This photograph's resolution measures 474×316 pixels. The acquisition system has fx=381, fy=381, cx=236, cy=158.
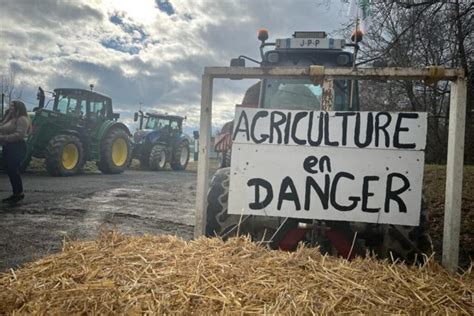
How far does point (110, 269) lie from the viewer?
6.71 feet

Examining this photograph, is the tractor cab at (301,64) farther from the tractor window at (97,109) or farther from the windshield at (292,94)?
the tractor window at (97,109)

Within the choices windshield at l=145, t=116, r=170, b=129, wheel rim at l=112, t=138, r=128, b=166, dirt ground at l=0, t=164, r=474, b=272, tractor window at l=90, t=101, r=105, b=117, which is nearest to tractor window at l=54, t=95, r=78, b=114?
tractor window at l=90, t=101, r=105, b=117

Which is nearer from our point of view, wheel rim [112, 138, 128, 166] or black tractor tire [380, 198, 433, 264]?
black tractor tire [380, 198, 433, 264]

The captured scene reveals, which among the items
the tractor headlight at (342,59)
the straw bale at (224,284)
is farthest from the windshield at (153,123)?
the straw bale at (224,284)

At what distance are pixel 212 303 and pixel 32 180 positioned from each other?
11.2 m

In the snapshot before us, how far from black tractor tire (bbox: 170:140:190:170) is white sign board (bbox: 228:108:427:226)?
58.6 feet

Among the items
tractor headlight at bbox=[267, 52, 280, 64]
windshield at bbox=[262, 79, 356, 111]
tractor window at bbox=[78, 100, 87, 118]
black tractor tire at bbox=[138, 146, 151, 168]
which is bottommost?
black tractor tire at bbox=[138, 146, 151, 168]

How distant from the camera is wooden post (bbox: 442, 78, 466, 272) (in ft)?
8.03

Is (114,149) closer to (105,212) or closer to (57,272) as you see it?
(105,212)

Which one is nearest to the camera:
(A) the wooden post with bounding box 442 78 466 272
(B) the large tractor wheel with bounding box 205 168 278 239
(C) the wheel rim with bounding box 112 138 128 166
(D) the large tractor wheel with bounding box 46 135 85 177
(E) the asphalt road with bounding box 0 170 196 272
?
(A) the wooden post with bounding box 442 78 466 272

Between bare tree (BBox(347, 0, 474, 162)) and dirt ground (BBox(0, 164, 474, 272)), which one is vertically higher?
bare tree (BBox(347, 0, 474, 162))

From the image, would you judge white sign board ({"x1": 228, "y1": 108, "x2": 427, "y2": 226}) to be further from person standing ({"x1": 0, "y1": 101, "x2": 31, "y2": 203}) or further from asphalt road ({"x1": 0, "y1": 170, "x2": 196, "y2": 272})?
person standing ({"x1": 0, "y1": 101, "x2": 31, "y2": 203})

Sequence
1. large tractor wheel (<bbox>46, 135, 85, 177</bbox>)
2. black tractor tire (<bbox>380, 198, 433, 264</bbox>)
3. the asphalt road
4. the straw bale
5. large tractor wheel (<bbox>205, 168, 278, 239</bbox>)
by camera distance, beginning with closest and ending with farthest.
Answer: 1. the straw bale
2. black tractor tire (<bbox>380, 198, 433, 264</bbox>)
3. large tractor wheel (<bbox>205, 168, 278, 239</bbox>)
4. the asphalt road
5. large tractor wheel (<bbox>46, 135, 85, 177</bbox>)

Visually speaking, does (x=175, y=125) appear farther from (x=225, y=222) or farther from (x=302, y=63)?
(x=225, y=222)
